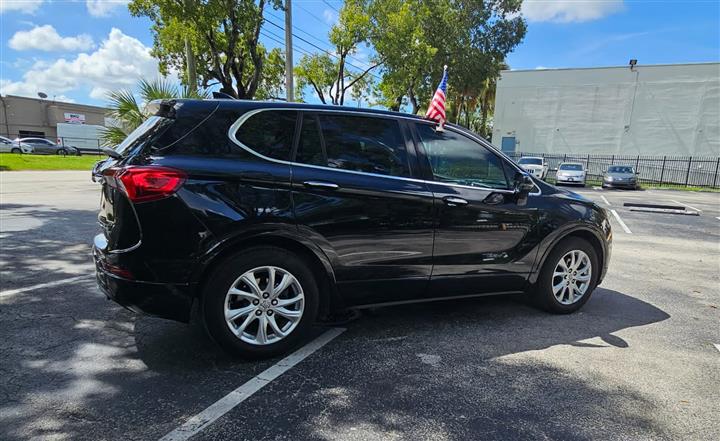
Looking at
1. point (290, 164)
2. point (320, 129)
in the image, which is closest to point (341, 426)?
point (290, 164)

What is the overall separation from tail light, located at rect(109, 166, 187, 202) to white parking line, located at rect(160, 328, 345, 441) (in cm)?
135

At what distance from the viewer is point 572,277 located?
4398 millimetres

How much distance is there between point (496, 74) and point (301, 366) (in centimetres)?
3488

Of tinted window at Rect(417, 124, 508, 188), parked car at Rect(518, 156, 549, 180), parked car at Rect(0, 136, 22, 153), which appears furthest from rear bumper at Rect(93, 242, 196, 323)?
parked car at Rect(0, 136, 22, 153)

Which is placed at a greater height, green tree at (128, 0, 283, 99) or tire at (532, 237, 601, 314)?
green tree at (128, 0, 283, 99)

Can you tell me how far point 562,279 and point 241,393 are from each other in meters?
3.20

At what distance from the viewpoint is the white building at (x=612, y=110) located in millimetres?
29328

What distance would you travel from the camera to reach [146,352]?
3328 millimetres

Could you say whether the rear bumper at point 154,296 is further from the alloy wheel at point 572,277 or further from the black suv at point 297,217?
the alloy wheel at point 572,277

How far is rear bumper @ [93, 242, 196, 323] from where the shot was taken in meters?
2.95

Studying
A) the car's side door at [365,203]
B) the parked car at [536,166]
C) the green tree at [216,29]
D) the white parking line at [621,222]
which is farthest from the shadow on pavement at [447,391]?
the parked car at [536,166]

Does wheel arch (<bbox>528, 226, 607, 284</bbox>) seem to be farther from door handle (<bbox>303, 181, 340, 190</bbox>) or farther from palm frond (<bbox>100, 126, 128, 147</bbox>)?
palm frond (<bbox>100, 126, 128, 147</bbox>)

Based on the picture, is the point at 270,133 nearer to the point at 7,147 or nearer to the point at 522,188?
the point at 522,188

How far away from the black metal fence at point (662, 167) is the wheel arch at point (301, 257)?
2921 cm
